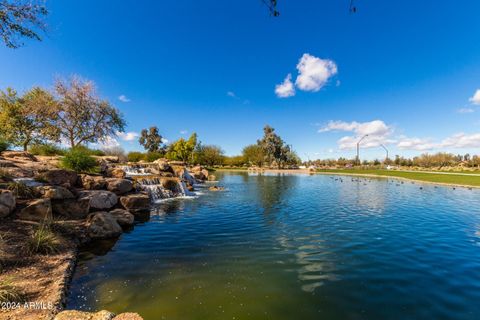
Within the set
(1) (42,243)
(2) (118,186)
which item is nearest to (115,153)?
(2) (118,186)

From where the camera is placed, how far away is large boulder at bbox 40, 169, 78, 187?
1002 cm

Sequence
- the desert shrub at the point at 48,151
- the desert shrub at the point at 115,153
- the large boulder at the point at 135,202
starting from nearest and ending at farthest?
the large boulder at the point at 135,202 < the desert shrub at the point at 48,151 < the desert shrub at the point at 115,153

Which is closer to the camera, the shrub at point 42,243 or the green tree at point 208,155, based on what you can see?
the shrub at point 42,243

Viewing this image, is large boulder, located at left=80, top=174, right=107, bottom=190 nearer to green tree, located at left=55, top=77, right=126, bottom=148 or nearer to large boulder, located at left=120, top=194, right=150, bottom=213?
large boulder, located at left=120, top=194, right=150, bottom=213

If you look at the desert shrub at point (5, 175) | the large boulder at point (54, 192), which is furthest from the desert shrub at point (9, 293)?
the desert shrub at point (5, 175)

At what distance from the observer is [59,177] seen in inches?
412

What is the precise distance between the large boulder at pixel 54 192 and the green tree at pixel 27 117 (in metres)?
19.2

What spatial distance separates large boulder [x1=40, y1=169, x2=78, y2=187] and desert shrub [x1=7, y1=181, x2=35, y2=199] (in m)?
1.49

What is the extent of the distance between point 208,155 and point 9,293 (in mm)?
78320

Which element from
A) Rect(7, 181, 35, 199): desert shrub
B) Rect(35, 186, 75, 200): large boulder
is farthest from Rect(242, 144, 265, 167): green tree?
Rect(7, 181, 35, 199): desert shrub

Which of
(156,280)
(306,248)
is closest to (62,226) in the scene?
(156,280)

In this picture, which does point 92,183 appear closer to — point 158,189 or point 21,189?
point 21,189

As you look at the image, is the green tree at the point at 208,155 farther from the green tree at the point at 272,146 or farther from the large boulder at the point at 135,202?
the large boulder at the point at 135,202

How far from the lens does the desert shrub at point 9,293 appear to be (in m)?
3.63
